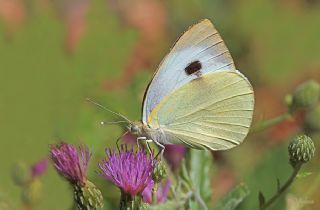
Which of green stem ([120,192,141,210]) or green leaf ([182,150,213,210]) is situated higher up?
green stem ([120,192,141,210])

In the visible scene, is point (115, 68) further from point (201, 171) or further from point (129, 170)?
point (129, 170)

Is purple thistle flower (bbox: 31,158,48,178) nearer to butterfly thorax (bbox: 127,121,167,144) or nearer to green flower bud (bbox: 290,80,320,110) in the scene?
butterfly thorax (bbox: 127,121,167,144)

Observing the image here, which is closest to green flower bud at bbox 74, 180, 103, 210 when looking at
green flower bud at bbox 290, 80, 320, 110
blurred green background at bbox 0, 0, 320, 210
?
blurred green background at bbox 0, 0, 320, 210

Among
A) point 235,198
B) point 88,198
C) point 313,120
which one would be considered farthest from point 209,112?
point 88,198

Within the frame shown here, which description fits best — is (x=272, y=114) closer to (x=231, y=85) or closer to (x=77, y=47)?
(x=77, y=47)

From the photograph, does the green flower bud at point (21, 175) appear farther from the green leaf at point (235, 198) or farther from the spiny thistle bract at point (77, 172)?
the green leaf at point (235, 198)

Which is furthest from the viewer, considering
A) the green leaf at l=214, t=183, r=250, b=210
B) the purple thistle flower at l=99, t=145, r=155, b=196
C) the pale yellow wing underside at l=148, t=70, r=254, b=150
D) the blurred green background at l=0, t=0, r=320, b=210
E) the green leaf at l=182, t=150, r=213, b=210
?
the blurred green background at l=0, t=0, r=320, b=210
